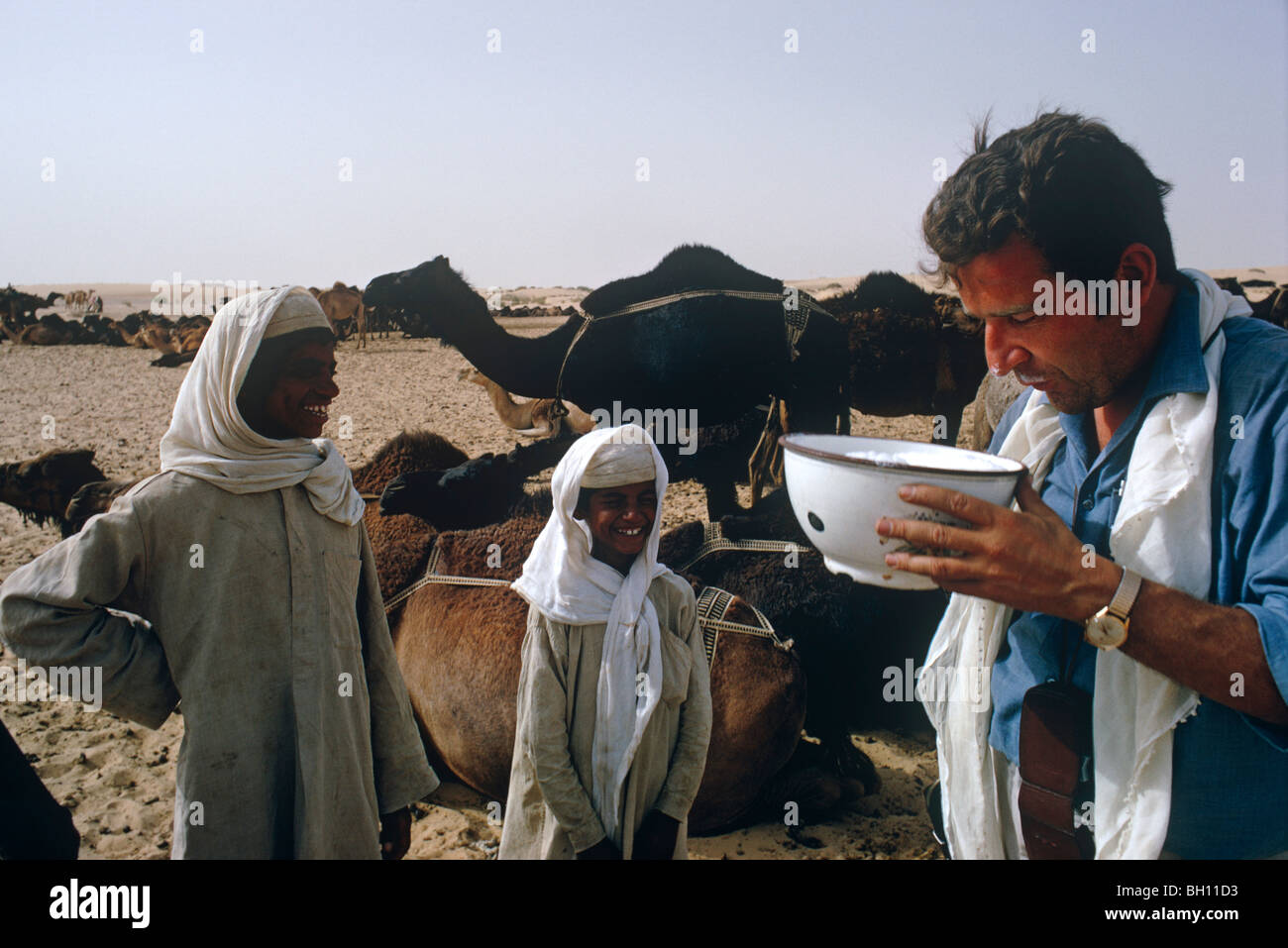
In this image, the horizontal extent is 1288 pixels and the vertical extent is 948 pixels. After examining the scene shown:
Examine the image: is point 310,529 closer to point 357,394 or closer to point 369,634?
point 369,634

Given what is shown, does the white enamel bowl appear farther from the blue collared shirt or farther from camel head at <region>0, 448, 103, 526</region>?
camel head at <region>0, 448, 103, 526</region>

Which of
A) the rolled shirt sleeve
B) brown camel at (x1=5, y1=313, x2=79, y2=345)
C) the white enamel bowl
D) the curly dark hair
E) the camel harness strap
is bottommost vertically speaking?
the camel harness strap

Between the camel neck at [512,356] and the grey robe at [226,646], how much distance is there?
5116 mm

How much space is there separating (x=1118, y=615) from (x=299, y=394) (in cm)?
196

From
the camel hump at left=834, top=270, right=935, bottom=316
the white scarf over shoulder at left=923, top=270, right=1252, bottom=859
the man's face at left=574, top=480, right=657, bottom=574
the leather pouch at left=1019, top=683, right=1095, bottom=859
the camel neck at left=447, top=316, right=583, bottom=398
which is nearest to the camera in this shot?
the white scarf over shoulder at left=923, top=270, right=1252, bottom=859

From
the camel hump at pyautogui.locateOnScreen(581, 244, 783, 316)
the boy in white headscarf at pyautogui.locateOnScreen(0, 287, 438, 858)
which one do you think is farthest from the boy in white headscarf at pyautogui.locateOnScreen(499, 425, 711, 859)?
the camel hump at pyautogui.locateOnScreen(581, 244, 783, 316)

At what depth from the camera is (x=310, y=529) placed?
6.81ft

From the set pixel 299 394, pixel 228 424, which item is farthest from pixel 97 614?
pixel 299 394

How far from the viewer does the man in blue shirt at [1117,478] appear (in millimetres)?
1243

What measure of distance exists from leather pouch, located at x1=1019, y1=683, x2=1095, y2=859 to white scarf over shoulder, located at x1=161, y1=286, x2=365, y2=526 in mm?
1856

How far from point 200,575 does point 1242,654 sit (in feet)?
7.03

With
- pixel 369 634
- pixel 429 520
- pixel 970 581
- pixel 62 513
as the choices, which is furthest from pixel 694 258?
pixel 970 581

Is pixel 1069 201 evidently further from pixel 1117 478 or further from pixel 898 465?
pixel 898 465

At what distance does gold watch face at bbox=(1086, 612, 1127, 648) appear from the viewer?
4.10 feet
